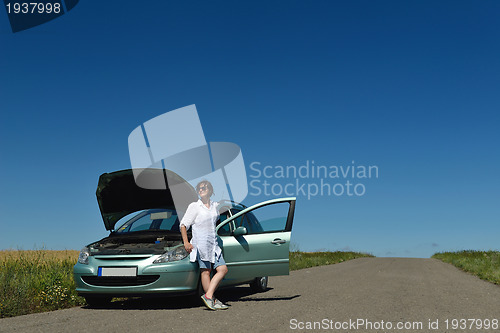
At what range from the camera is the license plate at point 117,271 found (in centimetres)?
773

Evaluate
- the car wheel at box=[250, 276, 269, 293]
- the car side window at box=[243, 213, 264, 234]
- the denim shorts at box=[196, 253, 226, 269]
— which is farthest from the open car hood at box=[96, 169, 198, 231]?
the car wheel at box=[250, 276, 269, 293]

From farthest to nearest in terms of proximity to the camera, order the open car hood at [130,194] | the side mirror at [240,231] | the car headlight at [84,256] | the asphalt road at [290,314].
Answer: the open car hood at [130,194], the side mirror at [240,231], the car headlight at [84,256], the asphalt road at [290,314]

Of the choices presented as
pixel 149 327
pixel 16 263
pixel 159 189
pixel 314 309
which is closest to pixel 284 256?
pixel 314 309

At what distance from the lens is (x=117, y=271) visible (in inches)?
307

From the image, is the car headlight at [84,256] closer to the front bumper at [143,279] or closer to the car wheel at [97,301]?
the front bumper at [143,279]

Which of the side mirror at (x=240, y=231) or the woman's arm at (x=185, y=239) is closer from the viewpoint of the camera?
the woman's arm at (x=185, y=239)

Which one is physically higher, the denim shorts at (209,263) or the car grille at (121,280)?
the denim shorts at (209,263)

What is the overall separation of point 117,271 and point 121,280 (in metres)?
0.15

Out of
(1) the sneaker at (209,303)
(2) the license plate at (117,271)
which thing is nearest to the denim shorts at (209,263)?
(1) the sneaker at (209,303)

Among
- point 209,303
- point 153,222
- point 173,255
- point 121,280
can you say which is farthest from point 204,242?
point 153,222

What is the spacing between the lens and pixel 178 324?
20.6 ft

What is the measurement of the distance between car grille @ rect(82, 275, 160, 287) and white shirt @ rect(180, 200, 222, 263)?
28.0 inches

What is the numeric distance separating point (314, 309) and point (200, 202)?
2369 millimetres

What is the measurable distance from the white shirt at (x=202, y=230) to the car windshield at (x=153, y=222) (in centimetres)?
113
